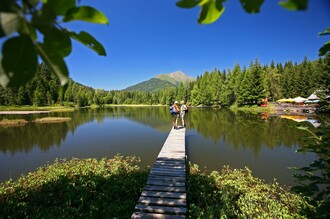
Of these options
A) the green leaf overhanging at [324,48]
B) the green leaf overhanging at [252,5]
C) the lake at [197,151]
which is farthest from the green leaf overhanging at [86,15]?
the lake at [197,151]

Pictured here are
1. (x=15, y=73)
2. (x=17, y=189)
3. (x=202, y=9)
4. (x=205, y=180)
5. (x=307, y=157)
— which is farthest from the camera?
(x=307, y=157)

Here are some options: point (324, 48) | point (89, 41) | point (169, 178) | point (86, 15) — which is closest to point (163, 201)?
point (169, 178)

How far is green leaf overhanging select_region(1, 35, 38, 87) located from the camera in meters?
0.43

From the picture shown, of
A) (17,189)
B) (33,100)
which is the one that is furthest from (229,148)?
(33,100)

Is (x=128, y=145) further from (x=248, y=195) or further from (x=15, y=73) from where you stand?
(x=15, y=73)

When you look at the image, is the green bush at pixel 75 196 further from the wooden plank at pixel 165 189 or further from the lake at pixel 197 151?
the lake at pixel 197 151

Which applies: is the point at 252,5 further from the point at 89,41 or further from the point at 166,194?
the point at 166,194

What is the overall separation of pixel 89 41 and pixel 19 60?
225 mm

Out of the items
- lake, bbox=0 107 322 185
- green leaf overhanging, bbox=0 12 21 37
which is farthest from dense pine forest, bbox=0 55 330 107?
green leaf overhanging, bbox=0 12 21 37

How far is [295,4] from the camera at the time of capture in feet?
1.21

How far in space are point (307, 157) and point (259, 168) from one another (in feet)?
11.5

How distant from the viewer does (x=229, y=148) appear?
13406 mm

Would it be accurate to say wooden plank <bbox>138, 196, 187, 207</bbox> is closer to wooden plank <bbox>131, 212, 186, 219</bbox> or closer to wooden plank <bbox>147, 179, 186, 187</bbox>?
wooden plank <bbox>131, 212, 186, 219</bbox>

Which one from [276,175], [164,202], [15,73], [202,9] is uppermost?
[202,9]
